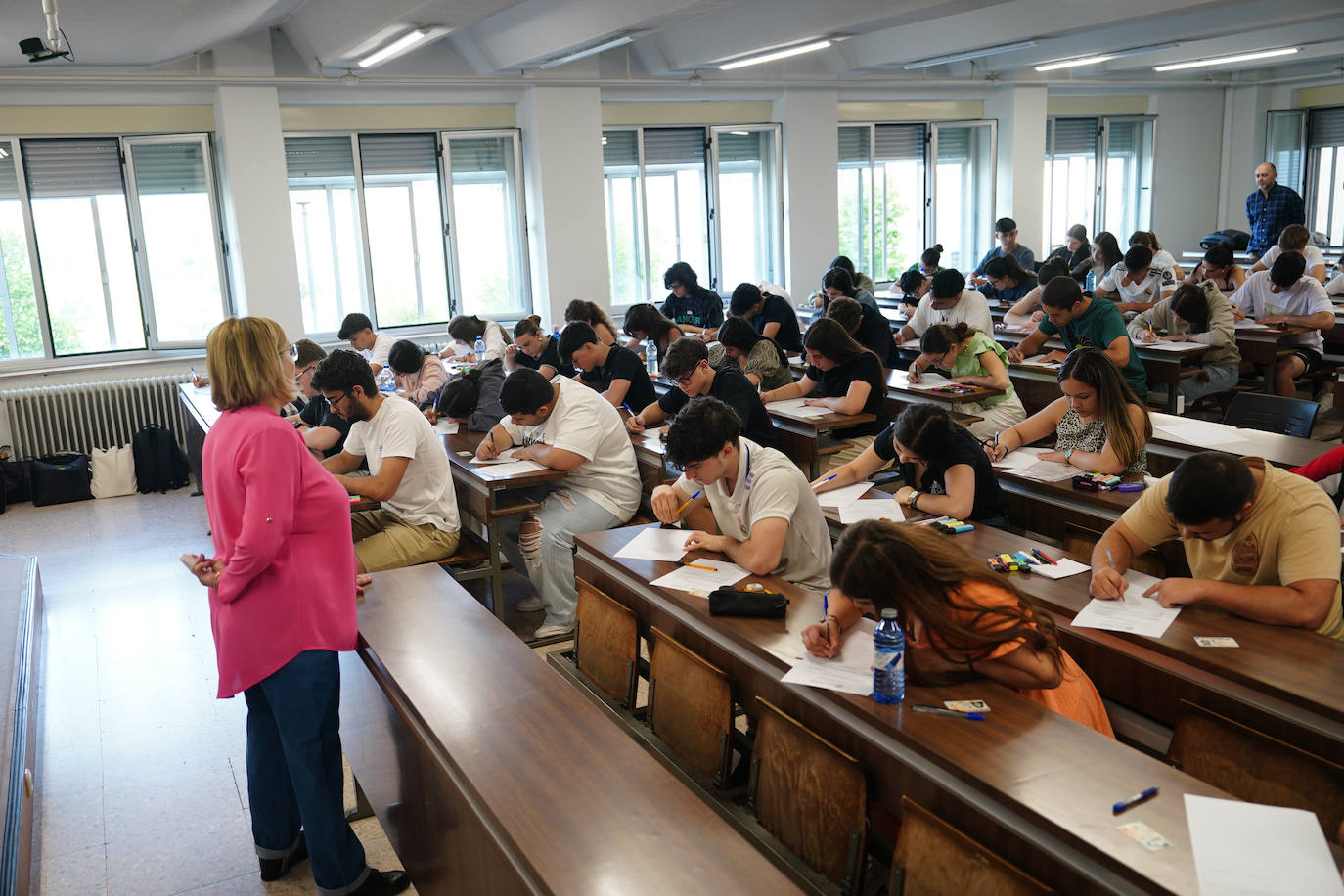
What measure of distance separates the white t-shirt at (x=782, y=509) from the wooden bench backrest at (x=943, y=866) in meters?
1.14

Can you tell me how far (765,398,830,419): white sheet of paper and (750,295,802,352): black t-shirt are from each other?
1602 mm

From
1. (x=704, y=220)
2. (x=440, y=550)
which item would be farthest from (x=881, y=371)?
(x=704, y=220)

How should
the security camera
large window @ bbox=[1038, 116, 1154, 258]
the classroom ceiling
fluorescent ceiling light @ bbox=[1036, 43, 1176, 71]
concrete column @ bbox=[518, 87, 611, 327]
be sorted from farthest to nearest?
large window @ bbox=[1038, 116, 1154, 258] → fluorescent ceiling light @ bbox=[1036, 43, 1176, 71] → concrete column @ bbox=[518, 87, 611, 327] → the classroom ceiling → the security camera

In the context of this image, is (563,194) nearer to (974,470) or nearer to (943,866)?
(974,470)

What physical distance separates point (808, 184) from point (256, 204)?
5.54 metres

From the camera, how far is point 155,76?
7.84m

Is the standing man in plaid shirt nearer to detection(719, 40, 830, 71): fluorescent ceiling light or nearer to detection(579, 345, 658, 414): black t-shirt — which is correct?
detection(719, 40, 830, 71): fluorescent ceiling light

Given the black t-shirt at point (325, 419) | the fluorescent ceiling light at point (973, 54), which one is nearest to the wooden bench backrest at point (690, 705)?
the black t-shirt at point (325, 419)

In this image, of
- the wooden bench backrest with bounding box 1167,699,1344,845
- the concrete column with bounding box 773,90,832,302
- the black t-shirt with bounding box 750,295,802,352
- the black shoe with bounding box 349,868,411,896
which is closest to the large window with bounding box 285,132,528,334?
the concrete column with bounding box 773,90,832,302

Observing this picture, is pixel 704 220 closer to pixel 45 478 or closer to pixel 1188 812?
pixel 45 478

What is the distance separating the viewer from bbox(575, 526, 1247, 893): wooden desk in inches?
67.6

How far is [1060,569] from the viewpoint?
2.96 m

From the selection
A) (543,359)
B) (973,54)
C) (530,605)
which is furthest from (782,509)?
(973,54)

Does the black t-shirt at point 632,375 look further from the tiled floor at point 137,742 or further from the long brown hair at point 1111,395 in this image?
the long brown hair at point 1111,395
